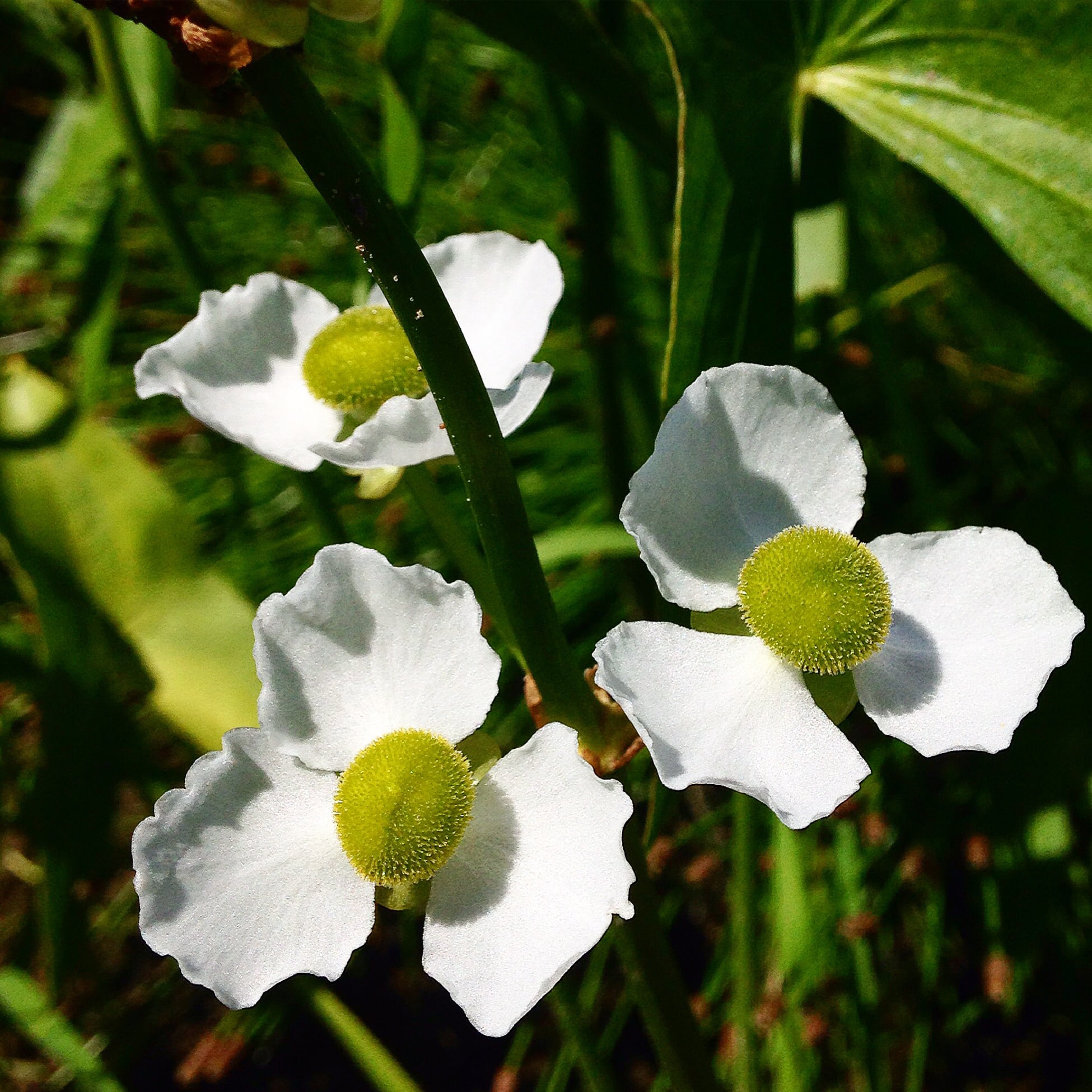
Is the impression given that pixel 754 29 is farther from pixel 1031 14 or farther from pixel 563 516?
pixel 563 516

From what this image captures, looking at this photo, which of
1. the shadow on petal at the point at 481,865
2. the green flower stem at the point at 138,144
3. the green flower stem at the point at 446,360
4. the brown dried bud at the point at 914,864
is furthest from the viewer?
the brown dried bud at the point at 914,864

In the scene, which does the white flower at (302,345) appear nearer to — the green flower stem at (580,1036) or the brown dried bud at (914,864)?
the green flower stem at (580,1036)

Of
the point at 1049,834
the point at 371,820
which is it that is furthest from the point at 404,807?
the point at 1049,834

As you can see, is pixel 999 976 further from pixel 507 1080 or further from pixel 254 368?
pixel 254 368

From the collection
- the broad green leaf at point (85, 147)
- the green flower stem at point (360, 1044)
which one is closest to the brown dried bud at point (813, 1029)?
the green flower stem at point (360, 1044)

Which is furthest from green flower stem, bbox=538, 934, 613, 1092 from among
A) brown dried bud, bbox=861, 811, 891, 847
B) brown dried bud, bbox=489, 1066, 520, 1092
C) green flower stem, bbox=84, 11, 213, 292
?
green flower stem, bbox=84, 11, 213, 292

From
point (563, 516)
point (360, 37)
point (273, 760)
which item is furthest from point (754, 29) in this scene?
point (360, 37)

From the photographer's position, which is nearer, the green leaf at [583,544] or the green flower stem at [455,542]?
the green flower stem at [455,542]
